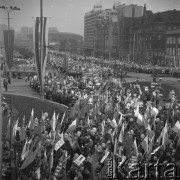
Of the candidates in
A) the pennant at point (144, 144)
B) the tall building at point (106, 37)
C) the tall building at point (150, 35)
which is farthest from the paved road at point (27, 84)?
the pennant at point (144, 144)

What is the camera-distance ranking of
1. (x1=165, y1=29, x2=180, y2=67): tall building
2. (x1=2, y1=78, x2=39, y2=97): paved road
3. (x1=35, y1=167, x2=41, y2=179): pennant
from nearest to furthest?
1. (x1=35, y1=167, x2=41, y2=179): pennant
2. (x1=2, y1=78, x2=39, y2=97): paved road
3. (x1=165, y1=29, x2=180, y2=67): tall building

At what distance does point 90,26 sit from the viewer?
19.0 m

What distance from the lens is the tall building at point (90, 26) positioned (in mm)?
17581

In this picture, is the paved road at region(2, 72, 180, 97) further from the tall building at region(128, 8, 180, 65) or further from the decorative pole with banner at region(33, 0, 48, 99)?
the decorative pole with banner at region(33, 0, 48, 99)

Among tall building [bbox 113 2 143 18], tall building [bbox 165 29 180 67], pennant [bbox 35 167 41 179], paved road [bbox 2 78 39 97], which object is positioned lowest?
A: pennant [bbox 35 167 41 179]

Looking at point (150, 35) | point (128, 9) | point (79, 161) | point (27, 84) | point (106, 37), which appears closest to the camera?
point (79, 161)

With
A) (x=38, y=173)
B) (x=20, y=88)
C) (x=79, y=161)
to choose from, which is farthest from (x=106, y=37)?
(x=38, y=173)

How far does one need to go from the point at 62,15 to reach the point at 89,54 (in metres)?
5.18

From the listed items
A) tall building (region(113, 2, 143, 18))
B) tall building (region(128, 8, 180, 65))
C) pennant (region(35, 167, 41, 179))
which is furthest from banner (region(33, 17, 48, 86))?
pennant (region(35, 167, 41, 179))

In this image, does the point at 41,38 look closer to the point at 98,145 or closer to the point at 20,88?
the point at 20,88

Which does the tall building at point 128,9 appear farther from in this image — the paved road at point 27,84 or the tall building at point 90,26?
the paved road at point 27,84

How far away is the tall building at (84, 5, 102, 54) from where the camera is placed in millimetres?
17581

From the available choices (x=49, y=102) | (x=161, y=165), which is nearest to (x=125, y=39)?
(x=49, y=102)

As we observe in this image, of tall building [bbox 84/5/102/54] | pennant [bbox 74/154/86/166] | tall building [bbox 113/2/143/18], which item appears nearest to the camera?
pennant [bbox 74/154/86/166]
